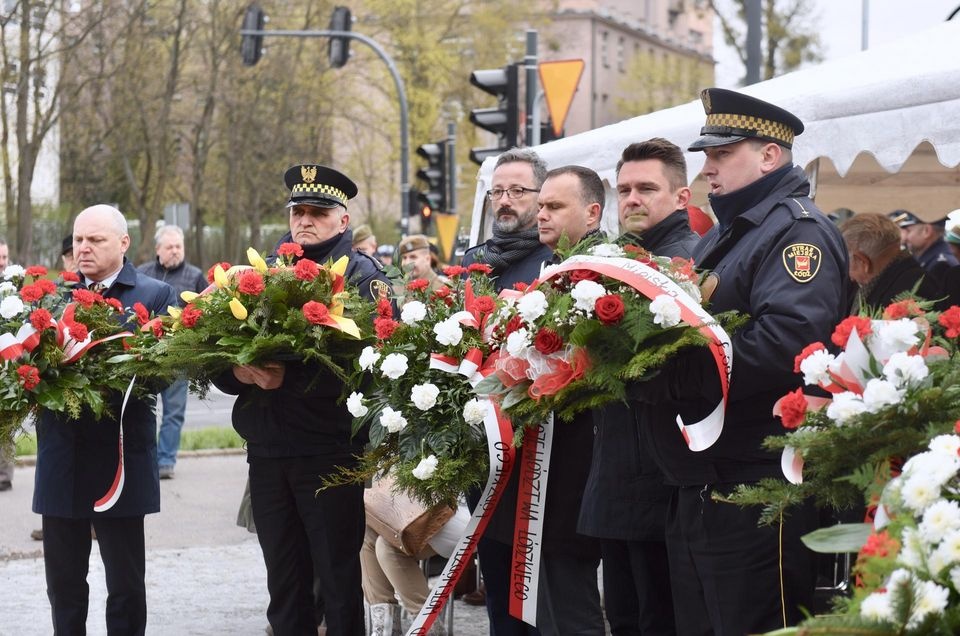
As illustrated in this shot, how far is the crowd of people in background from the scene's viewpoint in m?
4.18

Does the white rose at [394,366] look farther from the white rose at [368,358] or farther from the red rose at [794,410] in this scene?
the red rose at [794,410]

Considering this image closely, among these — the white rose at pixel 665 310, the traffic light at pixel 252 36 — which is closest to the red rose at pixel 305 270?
the white rose at pixel 665 310

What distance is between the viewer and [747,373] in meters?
3.99

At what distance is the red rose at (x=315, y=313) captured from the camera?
5.23 m

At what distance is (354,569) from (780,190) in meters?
2.55

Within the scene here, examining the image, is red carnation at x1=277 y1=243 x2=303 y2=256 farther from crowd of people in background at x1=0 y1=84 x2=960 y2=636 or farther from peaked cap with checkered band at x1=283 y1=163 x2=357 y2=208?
peaked cap with checkered band at x1=283 y1=163 x2=357 y2=208

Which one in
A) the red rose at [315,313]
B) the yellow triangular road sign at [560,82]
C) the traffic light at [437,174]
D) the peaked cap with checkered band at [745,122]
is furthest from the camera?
the traffic light at [437,174]

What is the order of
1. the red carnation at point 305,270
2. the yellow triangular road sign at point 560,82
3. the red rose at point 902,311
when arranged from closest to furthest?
the red rose at point 902,311 → the red carnation at point 305,270 → the yellow triangular road sign at point 560,82

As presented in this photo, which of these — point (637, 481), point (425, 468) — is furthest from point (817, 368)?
point (425, 468)

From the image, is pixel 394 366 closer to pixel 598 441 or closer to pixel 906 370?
pixel 598 441

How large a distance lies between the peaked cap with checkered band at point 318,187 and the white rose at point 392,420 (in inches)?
61.2

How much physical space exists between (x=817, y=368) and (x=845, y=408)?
194 millimetres

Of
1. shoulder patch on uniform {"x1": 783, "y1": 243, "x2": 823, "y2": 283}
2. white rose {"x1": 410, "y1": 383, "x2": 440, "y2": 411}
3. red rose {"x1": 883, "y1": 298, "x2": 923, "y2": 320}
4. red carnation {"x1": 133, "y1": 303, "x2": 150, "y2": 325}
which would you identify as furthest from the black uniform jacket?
red carnation {"x1": 133, "y1": 303, "x2": 150, "y2": 325}

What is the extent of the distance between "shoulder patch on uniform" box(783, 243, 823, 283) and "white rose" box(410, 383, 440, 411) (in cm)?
138
